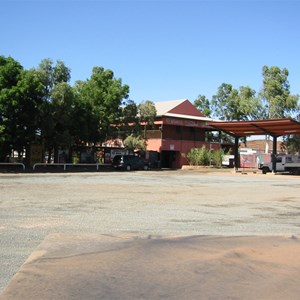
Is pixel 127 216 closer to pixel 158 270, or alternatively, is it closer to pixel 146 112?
pixel 158 270

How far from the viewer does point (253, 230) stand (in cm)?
971

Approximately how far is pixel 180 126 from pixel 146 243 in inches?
1897

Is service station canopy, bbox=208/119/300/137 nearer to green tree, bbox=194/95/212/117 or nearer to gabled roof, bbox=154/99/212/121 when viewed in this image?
gabled roof, bbox=154/99/212/121

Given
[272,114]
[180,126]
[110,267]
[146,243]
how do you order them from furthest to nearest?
[272,114], [180,126], [146,243], [110,267]

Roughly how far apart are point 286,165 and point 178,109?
16.8 m

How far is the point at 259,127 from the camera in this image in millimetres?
42250

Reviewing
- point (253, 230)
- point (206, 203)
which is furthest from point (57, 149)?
point (253, 230)

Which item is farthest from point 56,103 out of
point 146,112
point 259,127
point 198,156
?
point 198,156

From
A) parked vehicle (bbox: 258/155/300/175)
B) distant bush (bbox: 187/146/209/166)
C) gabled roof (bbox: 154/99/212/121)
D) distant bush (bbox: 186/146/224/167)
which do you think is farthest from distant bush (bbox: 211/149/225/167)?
parked vehicle (bbox: 258/155/300/175)

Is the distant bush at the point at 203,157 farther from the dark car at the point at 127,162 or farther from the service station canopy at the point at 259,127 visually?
the dark car at the point at 127,162

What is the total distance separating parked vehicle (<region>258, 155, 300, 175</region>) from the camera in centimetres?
4444

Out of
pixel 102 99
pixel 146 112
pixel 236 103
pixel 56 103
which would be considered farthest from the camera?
pixel 236 103

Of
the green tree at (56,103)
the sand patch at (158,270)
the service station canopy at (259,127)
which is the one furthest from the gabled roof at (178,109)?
the sand patch at (158,270)

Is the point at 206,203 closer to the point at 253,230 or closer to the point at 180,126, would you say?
the point at 253,230
